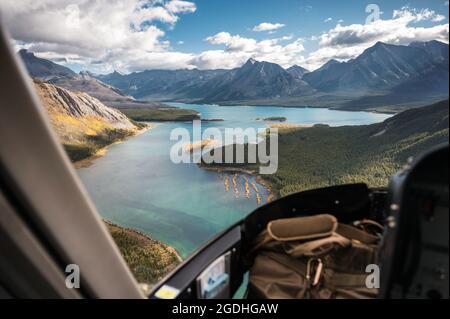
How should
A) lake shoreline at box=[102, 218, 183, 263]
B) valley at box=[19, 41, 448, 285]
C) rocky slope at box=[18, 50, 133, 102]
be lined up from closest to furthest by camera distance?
lake shoreline at box=[102, 218, 183, 263]
valley at box=[19, 41, 448, 285]
rocky slope at box=[18, 50, 133, 102]

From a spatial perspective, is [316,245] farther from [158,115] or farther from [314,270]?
[158,115]

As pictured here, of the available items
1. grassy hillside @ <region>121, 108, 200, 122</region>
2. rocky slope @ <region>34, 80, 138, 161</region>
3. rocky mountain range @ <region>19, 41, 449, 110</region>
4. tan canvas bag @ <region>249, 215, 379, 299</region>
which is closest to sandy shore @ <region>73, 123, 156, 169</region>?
rocky slope @ <region>34, 80, 138, 161</region>

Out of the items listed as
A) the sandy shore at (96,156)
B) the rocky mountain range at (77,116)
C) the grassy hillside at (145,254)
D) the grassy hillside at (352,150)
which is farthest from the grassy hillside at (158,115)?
Answer: the grassy hillside at (145,254)

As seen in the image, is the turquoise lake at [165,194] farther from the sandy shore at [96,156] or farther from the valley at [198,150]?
the sandy shore at [96,156]

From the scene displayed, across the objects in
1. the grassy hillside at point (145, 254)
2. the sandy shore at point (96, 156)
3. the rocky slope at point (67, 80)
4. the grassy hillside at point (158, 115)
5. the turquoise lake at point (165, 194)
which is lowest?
the grassy hillside at point (145, 254)

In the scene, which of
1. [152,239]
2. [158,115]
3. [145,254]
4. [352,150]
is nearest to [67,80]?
[158,115]

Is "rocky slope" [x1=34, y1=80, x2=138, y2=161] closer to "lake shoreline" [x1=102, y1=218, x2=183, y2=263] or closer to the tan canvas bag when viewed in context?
"lake shoreline" [x1=102, y1=218, x2=183, y2=263]
